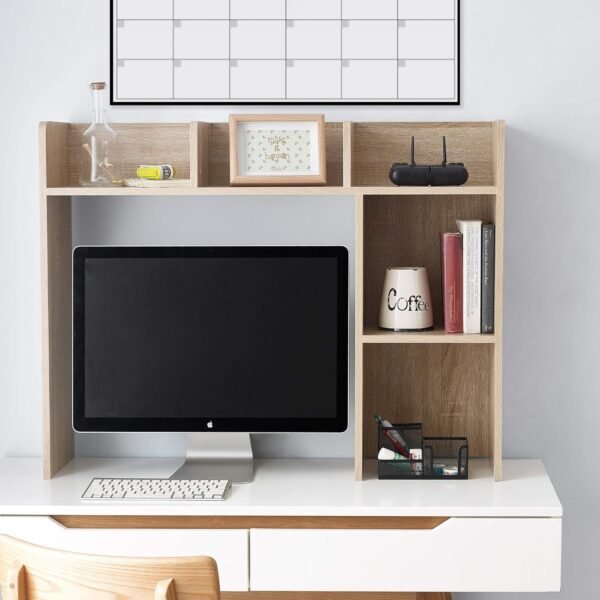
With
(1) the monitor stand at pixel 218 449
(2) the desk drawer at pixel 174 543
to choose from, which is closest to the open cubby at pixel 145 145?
(1) the monitor stand at pixel 218 449

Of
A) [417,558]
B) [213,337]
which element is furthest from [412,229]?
[417,558]

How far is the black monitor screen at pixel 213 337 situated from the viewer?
2.30 metres

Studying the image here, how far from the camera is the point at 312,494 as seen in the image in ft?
Answer: 7.07

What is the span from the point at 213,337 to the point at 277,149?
0.50 meters

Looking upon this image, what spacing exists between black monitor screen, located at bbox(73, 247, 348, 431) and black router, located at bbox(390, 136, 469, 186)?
25 cm

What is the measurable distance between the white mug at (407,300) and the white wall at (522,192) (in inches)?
9.9

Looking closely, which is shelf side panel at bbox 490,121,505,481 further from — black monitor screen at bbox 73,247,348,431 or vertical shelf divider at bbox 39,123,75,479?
vertical shelf divider at bbox 39,123,75,479

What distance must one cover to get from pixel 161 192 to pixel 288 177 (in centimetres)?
31

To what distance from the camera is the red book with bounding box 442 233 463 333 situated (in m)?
2.24

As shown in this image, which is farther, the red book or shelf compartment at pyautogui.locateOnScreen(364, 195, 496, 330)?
shelf compartment at pyautogui.locateOnScreen(364, 195, 496, 330)

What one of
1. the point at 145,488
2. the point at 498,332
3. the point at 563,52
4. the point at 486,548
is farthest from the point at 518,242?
the point at 145,488

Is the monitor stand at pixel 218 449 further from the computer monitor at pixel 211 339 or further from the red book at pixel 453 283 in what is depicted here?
the red book at pixel 453 283

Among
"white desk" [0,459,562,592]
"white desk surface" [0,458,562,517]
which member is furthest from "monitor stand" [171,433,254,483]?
"white desk" [0,459,562,592]

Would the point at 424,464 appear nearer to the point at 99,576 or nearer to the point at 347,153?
the point at 347,153
